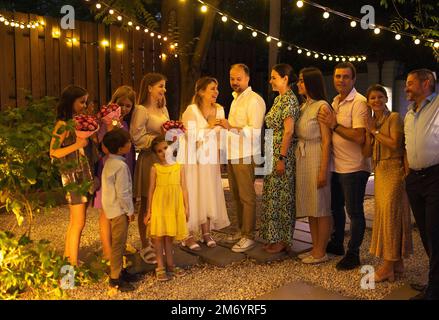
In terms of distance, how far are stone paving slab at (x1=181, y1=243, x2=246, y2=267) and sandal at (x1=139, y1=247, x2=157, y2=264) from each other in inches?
18.1

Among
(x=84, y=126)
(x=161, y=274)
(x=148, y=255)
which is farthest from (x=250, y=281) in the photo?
(x=84, y=126)

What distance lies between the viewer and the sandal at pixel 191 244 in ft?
16.7

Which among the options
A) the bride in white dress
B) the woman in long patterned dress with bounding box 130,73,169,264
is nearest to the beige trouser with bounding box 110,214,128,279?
the woman in long patterned dress with bounding box 130,73,169,264

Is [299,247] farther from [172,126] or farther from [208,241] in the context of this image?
[172,126]

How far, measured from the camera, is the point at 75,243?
4.23m

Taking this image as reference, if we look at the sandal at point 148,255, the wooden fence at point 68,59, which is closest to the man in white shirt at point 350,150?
the sandal at point 148,255

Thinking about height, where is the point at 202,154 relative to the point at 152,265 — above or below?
above

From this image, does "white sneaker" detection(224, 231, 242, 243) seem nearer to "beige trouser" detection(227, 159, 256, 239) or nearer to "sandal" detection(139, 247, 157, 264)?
"beige trouser" detection(227, 159, 256, 239)

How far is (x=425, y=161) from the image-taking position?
143 inches

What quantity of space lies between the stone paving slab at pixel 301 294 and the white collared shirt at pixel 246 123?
1.48m

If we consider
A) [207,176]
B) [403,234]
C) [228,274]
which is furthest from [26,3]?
Result: [403,234]

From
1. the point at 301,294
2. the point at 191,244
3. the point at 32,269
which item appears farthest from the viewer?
the point at 191,244

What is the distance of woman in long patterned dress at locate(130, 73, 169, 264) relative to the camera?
464 centimetres

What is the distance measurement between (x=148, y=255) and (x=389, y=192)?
233 centimetres
